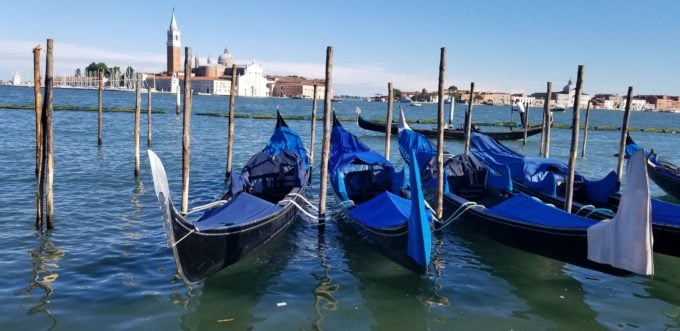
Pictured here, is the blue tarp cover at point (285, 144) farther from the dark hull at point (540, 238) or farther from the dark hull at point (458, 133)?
the dark hull at point (458, 133)

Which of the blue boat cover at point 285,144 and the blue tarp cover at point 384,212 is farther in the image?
the blue boat cover at point 285,144

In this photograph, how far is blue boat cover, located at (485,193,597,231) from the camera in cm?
620

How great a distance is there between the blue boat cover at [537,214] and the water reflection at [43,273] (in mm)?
5380

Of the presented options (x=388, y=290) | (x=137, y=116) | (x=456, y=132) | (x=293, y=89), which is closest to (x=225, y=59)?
(x=293, y=89)

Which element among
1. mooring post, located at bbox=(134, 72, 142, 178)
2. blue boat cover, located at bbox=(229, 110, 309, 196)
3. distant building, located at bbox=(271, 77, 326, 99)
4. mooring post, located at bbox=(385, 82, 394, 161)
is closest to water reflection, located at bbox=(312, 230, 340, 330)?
blue boat cover, located at bbox=(229, 110, 309, 196)

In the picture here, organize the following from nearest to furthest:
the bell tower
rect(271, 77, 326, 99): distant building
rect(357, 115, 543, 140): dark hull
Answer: rect(357, 115, 543, 140): dark hull
the bell tower
rect(271, 77, 326, 99): distant building

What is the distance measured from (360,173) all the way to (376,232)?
3.45 metres

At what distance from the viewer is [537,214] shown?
6793 millimetres

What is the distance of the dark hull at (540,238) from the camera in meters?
5.85

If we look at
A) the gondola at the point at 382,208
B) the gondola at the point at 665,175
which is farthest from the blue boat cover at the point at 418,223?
the gondola at the point at 665,175

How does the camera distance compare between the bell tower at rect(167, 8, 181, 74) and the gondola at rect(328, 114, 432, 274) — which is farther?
the bell tower at rect(167, 8, 181, 74)

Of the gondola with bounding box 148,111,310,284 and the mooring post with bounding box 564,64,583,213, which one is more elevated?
the mooring post with bounding box 564,64,583,213

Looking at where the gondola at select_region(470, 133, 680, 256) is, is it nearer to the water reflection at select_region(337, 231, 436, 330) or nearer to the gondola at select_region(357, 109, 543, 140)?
the water reflection at select_region(337, 231, 436, 330)

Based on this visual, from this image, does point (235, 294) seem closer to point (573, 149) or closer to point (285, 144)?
point (573, 149)
